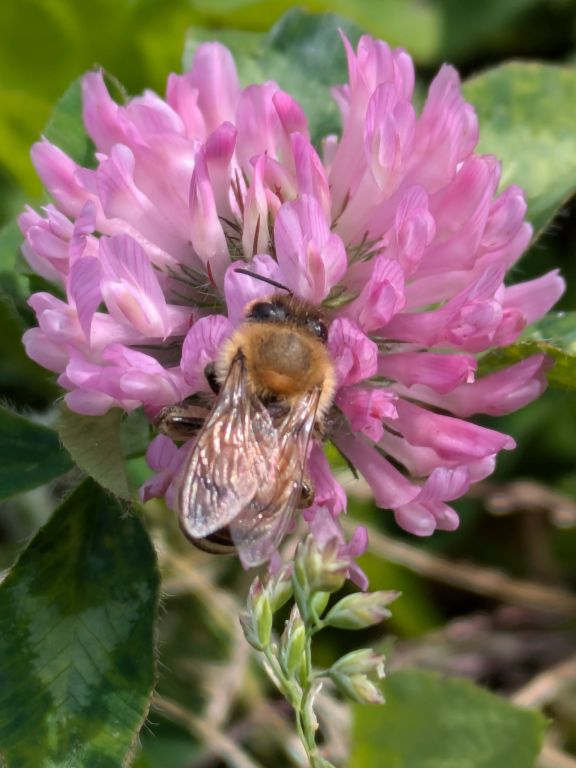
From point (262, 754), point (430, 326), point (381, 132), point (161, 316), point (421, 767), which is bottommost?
point (262, 754)

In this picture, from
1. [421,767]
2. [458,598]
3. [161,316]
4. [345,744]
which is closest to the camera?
[161,316]

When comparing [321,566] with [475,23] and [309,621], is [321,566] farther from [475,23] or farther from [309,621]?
[475,23]

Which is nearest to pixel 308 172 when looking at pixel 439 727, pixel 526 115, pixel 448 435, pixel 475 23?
pixel 448 435

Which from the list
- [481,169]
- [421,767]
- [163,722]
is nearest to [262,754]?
[163,722]

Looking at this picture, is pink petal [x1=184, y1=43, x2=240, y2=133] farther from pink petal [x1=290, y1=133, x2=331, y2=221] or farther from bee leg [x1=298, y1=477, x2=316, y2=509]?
bee leg [x1=298, y1=477, x2=316, y2=509]

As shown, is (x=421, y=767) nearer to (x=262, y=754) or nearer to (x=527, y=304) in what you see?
(x=262, y=754)

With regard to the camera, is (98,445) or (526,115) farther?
(526,115)

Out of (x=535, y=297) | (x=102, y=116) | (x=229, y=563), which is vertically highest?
(x=102, y=116)

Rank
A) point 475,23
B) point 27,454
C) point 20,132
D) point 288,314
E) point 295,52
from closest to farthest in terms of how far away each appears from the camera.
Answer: point 288,314, point 27,454, point 295,52, point 20,132, point 475,23
